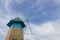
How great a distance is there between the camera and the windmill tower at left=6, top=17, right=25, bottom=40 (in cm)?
2592

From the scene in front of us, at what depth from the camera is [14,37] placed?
84.6ft

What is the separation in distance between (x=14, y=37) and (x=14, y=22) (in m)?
3.65

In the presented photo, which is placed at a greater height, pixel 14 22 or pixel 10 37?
pixel 14 22

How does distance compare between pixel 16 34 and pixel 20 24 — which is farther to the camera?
pixel 20 24

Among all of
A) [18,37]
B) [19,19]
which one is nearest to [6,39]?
[18,37]

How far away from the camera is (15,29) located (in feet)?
89.5

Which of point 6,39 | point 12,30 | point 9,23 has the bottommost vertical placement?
point 6,39

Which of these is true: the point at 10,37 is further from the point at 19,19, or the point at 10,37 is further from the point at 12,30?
the point at 19,19

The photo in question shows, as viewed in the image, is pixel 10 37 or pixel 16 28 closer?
pixel 10 37

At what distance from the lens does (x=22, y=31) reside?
2792cm

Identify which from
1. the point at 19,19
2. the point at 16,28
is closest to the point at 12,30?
the point at 16,28

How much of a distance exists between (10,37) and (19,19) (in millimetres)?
5085

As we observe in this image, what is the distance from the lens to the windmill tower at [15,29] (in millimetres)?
25916

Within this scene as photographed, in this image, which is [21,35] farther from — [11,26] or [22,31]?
[11,26]
